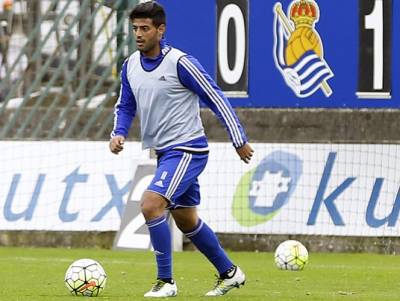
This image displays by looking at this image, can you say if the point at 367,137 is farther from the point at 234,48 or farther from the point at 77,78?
the point at 77,78

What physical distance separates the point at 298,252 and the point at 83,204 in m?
3.96

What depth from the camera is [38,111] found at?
1627cm

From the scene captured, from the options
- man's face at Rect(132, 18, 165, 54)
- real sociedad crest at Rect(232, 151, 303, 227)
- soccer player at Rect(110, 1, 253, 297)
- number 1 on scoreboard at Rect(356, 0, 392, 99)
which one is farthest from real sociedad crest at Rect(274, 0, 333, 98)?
man's face at Rect(132, 18, 165, 54)

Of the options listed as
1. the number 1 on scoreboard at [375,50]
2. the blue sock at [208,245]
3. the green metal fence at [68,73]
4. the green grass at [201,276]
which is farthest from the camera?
the green metal fence at [68,73]

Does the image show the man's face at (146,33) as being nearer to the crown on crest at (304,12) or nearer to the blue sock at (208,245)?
the blue sock at (208,245)

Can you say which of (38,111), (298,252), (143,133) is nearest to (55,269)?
(298,252)

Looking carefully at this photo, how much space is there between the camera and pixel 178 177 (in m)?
8.99

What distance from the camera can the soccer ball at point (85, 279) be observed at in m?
9.10

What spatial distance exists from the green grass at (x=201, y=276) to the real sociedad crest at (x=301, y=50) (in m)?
2.10

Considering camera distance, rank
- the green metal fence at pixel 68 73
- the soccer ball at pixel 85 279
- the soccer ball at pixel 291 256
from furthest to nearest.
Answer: the green metal fence at pixel 68 73, the soccer ball at pixel 291 256, the soccer ball at pixel 85 279

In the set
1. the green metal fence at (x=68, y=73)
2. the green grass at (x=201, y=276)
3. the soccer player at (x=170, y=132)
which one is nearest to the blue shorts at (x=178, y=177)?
the soccer player at (x=170, y=132)

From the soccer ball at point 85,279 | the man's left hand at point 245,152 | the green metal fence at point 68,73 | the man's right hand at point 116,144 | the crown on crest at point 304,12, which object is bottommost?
the soccer ball at point 85,279

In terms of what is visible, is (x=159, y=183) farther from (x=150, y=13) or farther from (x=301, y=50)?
(x=301, y=50)

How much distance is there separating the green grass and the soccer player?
0.36 m
